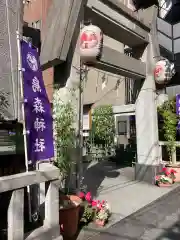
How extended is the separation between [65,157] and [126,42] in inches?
231

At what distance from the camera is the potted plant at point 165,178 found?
8508 mm

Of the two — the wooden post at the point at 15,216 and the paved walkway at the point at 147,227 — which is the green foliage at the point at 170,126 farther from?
the wooden post at the point at 15,216

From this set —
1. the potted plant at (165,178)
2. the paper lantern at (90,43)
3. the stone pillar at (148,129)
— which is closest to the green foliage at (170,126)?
the stone pillar at (148,129)

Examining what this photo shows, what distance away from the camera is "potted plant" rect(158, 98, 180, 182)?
30.5 feet

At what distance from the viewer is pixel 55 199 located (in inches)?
159

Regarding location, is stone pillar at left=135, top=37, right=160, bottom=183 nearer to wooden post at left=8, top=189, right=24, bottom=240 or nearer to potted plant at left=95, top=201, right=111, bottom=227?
potted plant at left=95, top=201, right=111, bottom=227

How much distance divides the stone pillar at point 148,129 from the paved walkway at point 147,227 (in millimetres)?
2693

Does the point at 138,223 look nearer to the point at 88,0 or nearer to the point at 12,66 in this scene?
the point at 12,66

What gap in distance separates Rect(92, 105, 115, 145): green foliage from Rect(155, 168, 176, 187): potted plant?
8339 mm

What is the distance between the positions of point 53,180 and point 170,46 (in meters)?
12.9

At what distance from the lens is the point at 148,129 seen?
30.3ft

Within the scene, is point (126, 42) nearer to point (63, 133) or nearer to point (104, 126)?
point (63, 133)

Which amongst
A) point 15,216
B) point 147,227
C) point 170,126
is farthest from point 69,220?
point 170,126

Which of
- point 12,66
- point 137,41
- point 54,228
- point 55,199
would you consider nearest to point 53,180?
point 55,199
